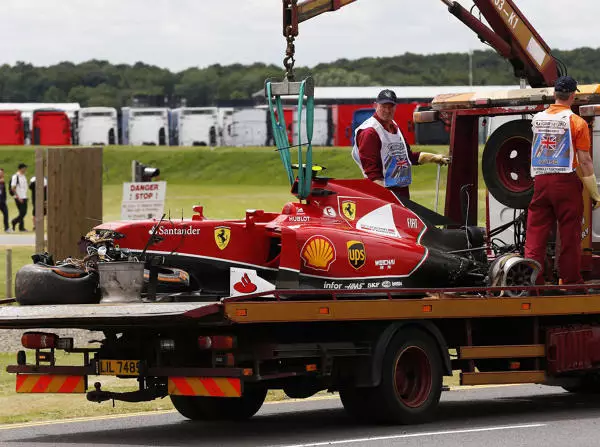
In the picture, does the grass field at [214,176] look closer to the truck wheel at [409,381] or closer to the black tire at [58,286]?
the black tire at [58,286]

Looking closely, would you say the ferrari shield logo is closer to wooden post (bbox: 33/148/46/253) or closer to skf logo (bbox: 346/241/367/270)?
skf logo (bbox: 346/241/367/270)

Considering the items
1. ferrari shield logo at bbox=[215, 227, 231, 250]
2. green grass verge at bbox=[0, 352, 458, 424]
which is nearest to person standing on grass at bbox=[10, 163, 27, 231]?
green grass verge at bbox=[0, 352, 458, 424]

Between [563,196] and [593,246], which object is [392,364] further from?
[593,246]

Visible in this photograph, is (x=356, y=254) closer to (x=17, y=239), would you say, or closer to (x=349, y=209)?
(x=349, y=209)

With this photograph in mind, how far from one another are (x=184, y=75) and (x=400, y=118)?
70502mm

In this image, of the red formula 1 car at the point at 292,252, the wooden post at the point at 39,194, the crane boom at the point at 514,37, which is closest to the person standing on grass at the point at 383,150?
the red formula 1 car at the point at 292,252

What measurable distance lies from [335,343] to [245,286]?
0.84m

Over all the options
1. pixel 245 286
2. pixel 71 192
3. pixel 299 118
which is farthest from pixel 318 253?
pixel 71 192

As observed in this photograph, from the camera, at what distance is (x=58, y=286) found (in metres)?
12.4

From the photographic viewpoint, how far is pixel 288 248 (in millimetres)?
12742

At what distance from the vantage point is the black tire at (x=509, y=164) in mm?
14641

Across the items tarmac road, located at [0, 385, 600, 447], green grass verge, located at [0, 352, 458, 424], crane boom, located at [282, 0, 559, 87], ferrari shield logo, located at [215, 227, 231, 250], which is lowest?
green grass verge, located at [0, 352, 458, 424]

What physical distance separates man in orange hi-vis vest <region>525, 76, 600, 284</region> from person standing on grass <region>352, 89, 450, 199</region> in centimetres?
123

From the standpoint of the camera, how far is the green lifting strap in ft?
42.5
